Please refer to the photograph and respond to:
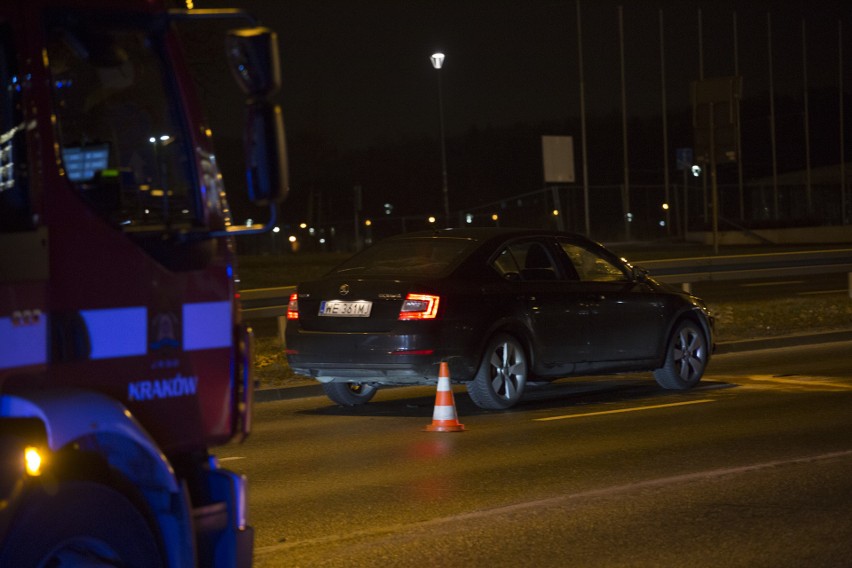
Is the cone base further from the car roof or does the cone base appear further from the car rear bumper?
the car roof

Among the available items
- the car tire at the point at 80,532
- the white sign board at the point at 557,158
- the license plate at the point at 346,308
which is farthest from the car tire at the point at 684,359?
the white sign board at the point at 557,158

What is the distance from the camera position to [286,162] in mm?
4812

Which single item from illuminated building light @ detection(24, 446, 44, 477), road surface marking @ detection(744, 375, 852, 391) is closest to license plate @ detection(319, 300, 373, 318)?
road surface marking @ detection(744, 375, 852, 391)

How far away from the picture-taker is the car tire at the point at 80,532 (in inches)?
163

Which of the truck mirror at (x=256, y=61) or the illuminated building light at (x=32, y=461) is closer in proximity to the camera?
the illuminated building light at (x=32, y=461)

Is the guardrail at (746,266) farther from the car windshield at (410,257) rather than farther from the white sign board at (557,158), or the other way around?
the car windshield at (410,257)

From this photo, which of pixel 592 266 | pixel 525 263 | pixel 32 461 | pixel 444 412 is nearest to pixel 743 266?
pixel 592 266

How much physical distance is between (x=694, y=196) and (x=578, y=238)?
54129mm

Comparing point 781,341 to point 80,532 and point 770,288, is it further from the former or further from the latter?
point 80,532

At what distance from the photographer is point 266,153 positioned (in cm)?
474

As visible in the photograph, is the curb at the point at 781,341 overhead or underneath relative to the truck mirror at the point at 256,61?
underneath

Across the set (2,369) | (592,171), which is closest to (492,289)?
(2,369)

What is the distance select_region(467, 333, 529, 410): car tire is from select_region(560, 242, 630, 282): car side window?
1.27m

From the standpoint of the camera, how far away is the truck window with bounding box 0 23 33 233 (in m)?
4.41
